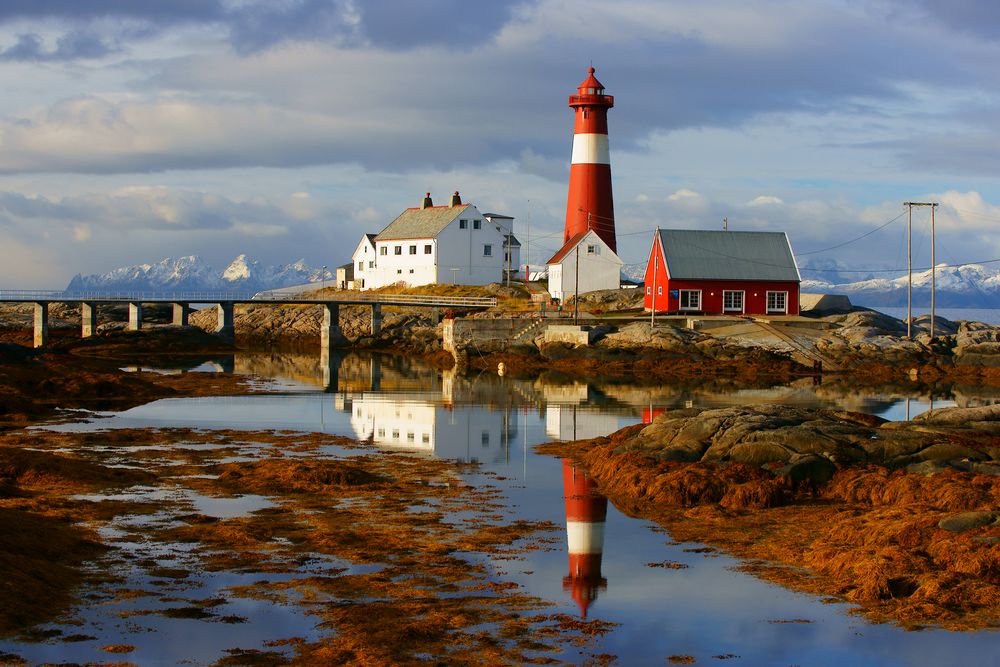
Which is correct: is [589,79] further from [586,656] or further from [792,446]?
[586,656]

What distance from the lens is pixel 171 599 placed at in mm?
12414

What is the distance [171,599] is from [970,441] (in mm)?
16277

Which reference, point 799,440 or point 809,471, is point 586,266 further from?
point 809,471

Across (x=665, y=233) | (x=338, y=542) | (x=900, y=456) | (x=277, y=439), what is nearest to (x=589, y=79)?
(x=665, y=233)

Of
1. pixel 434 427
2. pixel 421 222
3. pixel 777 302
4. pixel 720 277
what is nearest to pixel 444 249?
pixel 421 222

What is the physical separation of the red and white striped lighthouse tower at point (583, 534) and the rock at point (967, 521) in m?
4.61

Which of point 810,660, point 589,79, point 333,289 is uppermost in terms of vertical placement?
point 589,79

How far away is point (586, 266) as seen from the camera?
63.9 meters

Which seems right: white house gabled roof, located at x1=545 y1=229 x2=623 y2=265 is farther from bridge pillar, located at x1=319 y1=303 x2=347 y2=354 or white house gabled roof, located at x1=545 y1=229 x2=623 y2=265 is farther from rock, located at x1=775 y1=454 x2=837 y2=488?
rock, located at x1=775 y1=454 x2=837 y2=488

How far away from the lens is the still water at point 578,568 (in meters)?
11.2

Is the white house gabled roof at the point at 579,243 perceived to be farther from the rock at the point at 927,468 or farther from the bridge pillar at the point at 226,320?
the rock at the point at 927,468

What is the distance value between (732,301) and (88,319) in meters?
36.5

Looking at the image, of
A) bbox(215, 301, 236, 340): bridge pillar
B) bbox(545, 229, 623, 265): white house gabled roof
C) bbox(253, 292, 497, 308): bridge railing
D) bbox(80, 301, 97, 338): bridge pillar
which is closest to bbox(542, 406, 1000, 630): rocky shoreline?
bbox(545, 229, 623, 265): white house gabled roof

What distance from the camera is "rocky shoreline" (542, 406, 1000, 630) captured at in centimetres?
1318
